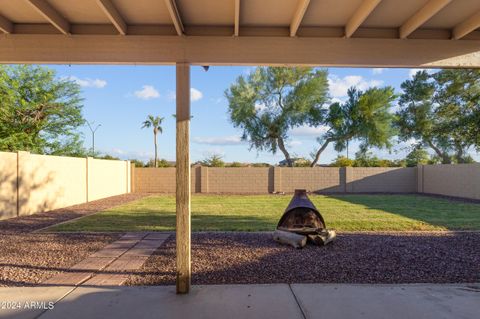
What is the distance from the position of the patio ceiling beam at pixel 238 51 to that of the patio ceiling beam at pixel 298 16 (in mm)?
230

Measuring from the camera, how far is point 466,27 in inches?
195

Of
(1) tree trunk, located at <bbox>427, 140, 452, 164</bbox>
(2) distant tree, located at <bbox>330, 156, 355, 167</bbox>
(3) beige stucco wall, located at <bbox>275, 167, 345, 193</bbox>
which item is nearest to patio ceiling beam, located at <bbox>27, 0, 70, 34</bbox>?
(3) beige stucco wall, located at <bbox>275, 167, 345, 193</bbox>

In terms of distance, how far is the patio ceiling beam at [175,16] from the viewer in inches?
170

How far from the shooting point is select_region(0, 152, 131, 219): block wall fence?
13086 mm

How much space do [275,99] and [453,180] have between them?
46.7 feet

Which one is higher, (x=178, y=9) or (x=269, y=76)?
(x=269, y=76)

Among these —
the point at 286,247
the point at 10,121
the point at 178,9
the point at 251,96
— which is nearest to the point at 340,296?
the point at 286,247

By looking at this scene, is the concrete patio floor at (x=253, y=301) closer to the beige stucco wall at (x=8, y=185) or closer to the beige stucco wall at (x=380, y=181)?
the beige stucco wall at (x=8, y=185)

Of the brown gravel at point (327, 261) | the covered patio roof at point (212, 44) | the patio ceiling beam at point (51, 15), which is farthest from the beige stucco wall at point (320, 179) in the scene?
the patio ceiling beam at point (51, 15)

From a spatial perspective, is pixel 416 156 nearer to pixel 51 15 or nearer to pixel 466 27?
pixel 466 27

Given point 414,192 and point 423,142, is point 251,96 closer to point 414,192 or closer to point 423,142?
point 414,192

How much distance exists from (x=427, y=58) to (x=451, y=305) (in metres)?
3.07

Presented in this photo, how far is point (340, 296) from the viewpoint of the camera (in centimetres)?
507

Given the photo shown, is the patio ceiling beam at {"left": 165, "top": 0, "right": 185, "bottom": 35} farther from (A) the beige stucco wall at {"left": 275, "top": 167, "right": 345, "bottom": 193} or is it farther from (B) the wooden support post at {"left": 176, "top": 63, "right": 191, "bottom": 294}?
(A) the beige stucco wall at {"left": 275, "top": 167, "right": 345, "bottom": 193}
